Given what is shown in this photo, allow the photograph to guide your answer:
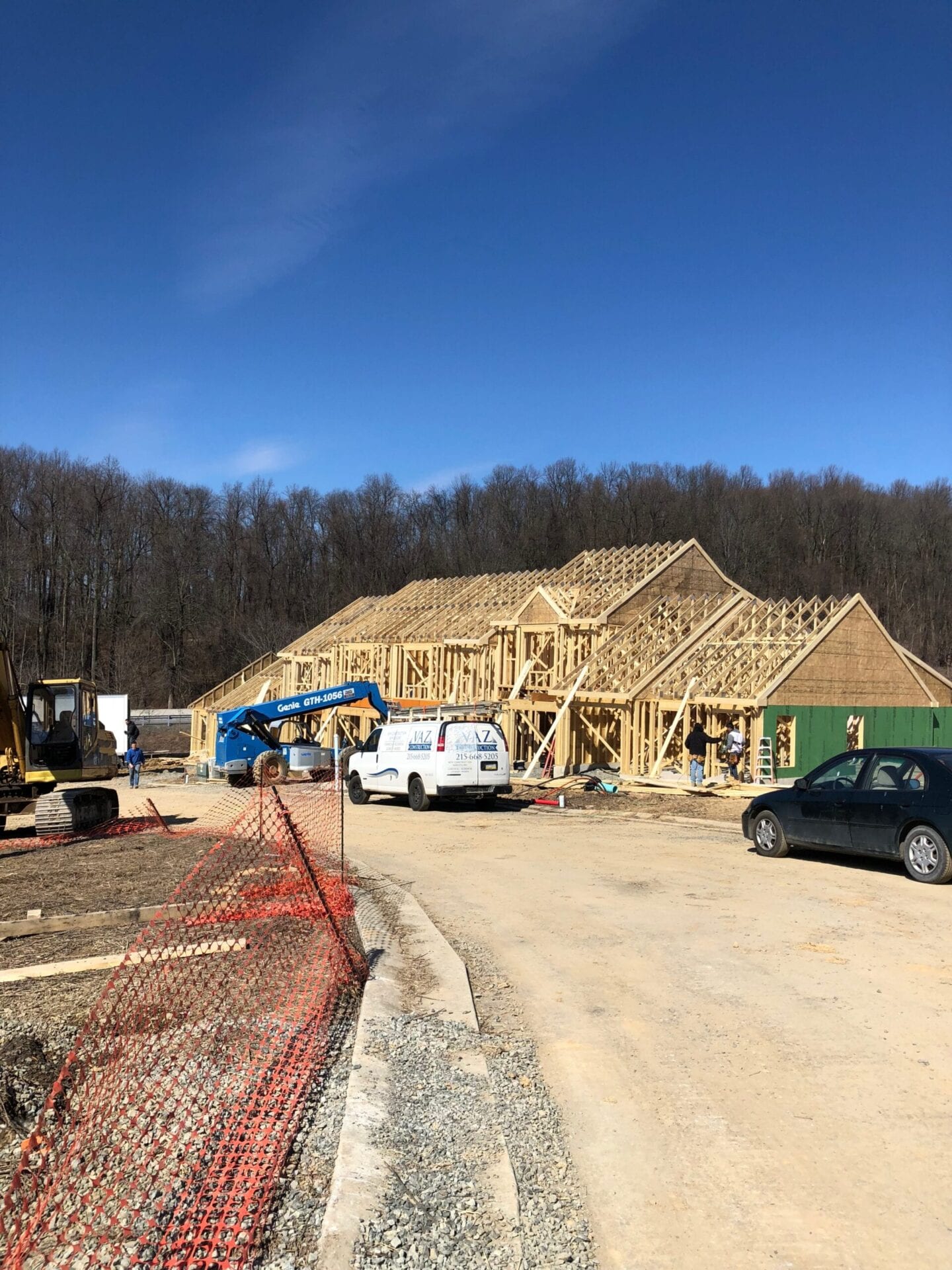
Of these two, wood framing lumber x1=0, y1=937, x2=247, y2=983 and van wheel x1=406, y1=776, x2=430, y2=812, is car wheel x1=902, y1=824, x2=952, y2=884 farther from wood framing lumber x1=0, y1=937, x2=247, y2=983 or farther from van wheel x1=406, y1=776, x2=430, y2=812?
van wheel x1=406, y1=776, x2=430, y2=812

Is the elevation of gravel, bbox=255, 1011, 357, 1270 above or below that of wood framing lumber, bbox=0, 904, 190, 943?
below

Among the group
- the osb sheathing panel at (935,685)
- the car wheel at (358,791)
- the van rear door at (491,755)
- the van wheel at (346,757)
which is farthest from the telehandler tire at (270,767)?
the osb sheathing panel at (935,685)

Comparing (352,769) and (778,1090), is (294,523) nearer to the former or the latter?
(352,769)

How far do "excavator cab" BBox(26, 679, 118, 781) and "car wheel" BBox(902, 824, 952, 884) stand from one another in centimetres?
1257

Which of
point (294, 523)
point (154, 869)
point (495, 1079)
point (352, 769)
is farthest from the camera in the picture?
point (294, 523)

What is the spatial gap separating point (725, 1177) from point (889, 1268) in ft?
2.72

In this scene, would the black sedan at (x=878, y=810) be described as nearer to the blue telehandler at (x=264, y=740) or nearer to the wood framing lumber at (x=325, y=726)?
the blue telehandler at (x=264, y=740)

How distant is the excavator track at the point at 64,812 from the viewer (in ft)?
52.5

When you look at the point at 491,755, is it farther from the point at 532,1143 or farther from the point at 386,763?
the point at 532,1143

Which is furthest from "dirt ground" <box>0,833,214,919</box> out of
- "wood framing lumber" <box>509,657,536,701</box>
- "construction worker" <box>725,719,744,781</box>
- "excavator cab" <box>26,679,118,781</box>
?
"wood framing lumber" <box>509,657,536,701</box>

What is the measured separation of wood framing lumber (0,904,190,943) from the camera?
8.18 metres

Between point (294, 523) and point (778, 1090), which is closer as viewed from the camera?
point (778, 1090)

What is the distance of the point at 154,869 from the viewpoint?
12.2 meters

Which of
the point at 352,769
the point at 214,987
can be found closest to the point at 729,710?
the point at 352,769
